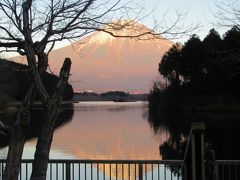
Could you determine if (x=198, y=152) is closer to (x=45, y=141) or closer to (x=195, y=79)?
(x=45, y=141)

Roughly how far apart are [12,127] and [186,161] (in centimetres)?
369

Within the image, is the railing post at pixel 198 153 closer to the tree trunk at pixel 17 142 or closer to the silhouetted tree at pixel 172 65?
the tree trunk at pixel 17 142

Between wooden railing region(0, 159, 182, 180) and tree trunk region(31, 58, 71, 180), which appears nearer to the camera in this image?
tree trunk region(31, 58, 71, 180)

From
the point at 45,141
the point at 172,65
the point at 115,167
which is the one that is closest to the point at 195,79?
the point at 172,65

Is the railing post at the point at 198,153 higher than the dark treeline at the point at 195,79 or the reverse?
the reverse

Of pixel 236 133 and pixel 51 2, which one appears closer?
pixel 51 2

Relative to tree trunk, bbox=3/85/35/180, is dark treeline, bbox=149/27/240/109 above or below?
above

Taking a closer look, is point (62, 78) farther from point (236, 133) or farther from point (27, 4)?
point (236, 133)

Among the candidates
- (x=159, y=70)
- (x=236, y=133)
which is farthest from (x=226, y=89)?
(x=236, y=133)

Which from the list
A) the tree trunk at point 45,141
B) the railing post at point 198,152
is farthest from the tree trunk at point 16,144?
the railing post at point 198,152

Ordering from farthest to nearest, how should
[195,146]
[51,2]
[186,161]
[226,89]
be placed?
1. [226,89]
2. [51,2]
3. [186,161]
4. [195,146]

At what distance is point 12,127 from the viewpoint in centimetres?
873

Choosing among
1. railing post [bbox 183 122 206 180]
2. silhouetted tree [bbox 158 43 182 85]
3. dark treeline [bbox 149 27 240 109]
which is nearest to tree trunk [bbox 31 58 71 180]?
railing post [bbox 183 122 206 180]

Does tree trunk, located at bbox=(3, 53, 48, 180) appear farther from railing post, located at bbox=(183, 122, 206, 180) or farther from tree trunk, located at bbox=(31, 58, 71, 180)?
railing post, located at bbox=(183, 122, 206, 180)
